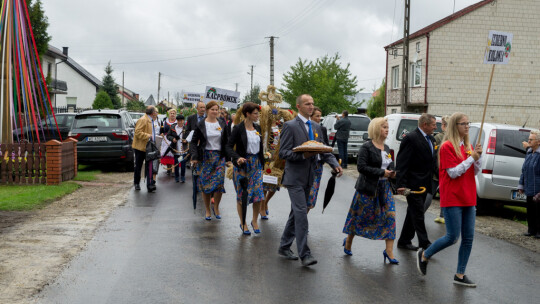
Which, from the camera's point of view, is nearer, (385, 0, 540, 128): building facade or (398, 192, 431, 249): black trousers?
(398, 192, 431, 249): black trousers

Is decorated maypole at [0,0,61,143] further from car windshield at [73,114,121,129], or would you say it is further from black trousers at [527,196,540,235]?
black trousers at [527,196,540,235]

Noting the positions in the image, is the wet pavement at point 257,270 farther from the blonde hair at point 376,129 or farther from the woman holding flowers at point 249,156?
the blonde hair at point 376,129

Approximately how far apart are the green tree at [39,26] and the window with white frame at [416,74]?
24.0 metres

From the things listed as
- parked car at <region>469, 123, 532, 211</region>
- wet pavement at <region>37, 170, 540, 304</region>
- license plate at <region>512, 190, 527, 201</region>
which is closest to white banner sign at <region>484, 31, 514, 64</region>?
wet pavement at <region>37, 170, 540, 304</region>

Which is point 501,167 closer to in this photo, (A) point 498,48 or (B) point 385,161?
(A) point 498,48

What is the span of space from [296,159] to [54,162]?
860 cm

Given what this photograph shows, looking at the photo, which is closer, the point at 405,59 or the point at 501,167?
the point at 501,167

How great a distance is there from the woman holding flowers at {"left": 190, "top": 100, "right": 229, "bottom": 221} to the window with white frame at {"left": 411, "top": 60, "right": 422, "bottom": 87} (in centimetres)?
3303

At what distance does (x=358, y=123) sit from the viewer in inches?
886

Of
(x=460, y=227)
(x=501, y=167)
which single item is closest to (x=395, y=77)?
(x=501, y=167)

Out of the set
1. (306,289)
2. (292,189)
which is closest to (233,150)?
(292,189)

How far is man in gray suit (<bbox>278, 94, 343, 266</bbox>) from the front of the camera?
665 cm

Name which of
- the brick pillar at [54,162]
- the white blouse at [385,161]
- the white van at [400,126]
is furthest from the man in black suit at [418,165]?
the brick pillar at [54,162]

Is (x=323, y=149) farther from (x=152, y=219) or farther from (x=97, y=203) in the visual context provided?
(x=97, y=203)
